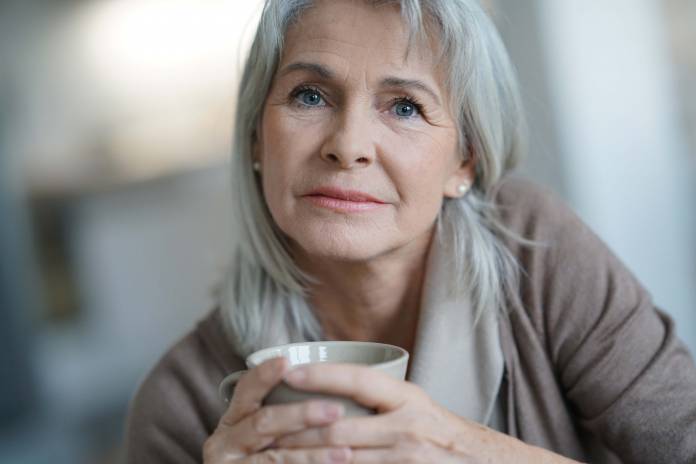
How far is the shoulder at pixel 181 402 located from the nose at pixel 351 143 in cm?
36

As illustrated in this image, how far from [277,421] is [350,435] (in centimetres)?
7

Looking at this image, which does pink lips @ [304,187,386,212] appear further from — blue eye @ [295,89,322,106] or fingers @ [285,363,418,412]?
fingers @ [285,363,418,412]

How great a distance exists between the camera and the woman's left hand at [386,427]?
0.75 meters

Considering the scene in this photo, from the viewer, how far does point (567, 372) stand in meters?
1.11

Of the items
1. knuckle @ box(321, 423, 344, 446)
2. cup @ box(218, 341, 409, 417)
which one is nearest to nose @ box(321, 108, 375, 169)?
cup @ box(218, 341, 409, 417)

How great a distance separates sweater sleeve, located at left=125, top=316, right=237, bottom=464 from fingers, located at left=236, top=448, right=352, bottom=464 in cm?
34

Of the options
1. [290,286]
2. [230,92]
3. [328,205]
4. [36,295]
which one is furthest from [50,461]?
[328,205]

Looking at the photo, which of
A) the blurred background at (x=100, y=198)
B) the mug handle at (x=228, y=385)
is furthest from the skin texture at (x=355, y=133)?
the blurred background at (x=100, y=198)

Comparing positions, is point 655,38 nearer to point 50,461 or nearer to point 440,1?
point 440,1

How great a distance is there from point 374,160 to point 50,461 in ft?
9.06

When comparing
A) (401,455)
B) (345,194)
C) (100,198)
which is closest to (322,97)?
(345,194)

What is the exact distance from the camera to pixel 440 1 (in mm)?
1042

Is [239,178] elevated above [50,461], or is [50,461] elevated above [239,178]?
[239,178]

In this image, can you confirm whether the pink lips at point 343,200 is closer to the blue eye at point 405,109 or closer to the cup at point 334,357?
the blue eye at point 405,109
